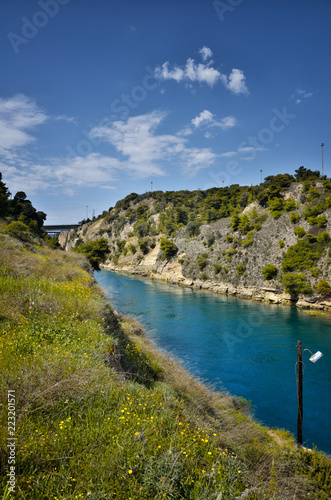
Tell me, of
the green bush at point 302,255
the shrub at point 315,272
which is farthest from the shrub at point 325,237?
the shrub at point 315,272

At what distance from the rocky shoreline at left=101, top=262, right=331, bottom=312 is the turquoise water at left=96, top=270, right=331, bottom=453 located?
6.82ft

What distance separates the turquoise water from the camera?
566 inches

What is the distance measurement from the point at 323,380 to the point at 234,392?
20.7ft

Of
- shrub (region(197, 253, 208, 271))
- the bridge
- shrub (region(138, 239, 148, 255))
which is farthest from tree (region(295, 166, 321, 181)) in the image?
the bridge

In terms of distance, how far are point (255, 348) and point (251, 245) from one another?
3040 centimetres

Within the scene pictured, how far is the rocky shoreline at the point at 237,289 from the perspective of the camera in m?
35.4

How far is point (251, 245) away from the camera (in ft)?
165

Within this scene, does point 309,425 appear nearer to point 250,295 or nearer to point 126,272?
point 250,295

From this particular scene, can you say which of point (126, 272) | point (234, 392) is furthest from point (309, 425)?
point (126, 272)

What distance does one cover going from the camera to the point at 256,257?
4731 centimetres

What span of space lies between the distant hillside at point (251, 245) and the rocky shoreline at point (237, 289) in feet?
0.42

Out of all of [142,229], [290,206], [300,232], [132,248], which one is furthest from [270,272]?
[142,229]

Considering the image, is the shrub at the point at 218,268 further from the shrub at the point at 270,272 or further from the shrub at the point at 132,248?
the shrub at the point at 132,248

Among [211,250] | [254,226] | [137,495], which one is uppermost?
[254,226]
